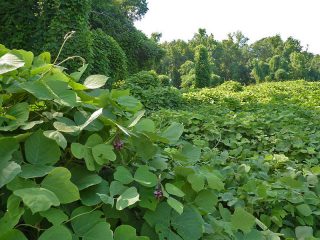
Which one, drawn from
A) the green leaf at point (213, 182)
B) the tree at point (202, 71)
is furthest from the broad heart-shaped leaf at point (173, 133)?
the tree at point (202, 71)

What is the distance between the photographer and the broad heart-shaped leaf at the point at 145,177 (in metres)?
0.73

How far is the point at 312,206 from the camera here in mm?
1553

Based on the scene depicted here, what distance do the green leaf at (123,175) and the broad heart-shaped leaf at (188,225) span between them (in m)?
0.12

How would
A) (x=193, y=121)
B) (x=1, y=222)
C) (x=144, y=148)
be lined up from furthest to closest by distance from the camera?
(x=193, y=121) < (x=144, y=148) < (x=1, y=222)

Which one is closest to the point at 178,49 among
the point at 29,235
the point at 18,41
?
the point at 18,41

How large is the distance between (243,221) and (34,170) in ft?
1.59

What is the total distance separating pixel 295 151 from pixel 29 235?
2.37m

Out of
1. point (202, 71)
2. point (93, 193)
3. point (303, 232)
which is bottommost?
point (202, 71)

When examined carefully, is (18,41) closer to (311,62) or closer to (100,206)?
(100,206)

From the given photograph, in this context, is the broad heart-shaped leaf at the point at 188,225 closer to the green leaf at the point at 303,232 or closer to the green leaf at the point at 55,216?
the green leaf at the point at 55,216

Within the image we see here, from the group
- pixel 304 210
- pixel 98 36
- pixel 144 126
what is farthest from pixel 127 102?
pixel 98 36

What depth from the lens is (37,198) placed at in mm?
562

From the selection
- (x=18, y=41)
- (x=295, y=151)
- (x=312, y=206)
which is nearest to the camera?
(x=312, y=206)

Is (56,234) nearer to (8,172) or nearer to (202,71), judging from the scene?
(8,172)
